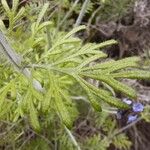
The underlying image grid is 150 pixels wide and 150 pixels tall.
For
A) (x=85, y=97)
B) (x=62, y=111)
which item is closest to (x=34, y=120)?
Answer: (x=62, y=111)

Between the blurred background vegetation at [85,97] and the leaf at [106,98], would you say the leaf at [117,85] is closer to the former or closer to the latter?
the leaf at [106,98]

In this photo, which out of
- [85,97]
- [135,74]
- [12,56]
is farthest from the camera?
[85,97]

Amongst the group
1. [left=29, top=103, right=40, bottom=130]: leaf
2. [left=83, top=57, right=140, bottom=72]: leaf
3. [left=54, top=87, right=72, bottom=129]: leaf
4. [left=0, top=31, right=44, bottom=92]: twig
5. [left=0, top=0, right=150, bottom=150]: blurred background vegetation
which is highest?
[left=0, top=31, right=44, bottom=92]: twig

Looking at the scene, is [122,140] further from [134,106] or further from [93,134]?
[134,106]

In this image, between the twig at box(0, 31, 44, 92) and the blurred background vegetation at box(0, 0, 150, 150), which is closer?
the twig at box(0, 31, 44, 92)

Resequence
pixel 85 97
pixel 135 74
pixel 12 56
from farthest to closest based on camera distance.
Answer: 1. pixel 85 97
2. pixel 12 56
3. pixel 135 74

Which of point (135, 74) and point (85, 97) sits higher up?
point (135, 74)

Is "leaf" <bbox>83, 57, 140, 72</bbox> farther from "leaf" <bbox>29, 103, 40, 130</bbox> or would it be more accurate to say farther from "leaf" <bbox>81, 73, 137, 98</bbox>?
"leaf" <bbox>29, 103, 40, 130</bbox>

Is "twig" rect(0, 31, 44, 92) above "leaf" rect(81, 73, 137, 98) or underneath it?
above

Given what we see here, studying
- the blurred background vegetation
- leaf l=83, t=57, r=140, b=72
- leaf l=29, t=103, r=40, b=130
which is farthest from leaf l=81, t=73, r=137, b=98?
the blurred background vegetation

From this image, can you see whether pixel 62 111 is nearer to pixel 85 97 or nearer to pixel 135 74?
pixel 135 74

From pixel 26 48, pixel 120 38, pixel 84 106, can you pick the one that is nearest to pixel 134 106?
pixel 84 106
